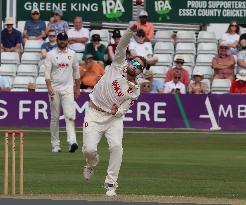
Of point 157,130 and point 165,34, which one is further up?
point 165,34

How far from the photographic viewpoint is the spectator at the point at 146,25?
27.2 meters

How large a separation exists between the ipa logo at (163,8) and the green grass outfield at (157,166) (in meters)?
5.15

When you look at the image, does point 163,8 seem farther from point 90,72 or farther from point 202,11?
point 90,72

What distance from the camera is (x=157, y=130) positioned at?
25.2m

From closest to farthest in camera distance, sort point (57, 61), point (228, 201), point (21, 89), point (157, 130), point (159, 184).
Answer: point (228, 201)
point (159, 184)
point (57, 61)
point (157, 130)
point (21, 89)

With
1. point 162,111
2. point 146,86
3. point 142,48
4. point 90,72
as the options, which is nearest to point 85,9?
point 142,48

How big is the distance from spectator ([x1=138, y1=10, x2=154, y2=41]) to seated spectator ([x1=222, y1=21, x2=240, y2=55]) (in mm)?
1795

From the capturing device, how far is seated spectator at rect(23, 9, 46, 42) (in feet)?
92.6

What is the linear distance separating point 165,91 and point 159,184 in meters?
10.9

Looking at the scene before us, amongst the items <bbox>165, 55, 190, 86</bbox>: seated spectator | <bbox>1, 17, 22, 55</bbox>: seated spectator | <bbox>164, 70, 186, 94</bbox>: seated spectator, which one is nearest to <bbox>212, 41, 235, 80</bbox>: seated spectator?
<bbox>165, 55, 190, 86</bbox>: seated spectator

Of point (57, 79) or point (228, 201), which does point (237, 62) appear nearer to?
point (57, 79)

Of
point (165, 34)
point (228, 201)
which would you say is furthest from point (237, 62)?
point (228, 201)

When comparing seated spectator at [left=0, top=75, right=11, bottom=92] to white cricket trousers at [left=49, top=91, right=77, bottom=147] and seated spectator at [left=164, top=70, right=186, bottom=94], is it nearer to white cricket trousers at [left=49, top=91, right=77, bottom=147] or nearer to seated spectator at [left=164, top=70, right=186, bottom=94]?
seated spectator at [left=164, top=70, right=186, bottom=94]

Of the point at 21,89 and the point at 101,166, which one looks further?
the point at 21,89
